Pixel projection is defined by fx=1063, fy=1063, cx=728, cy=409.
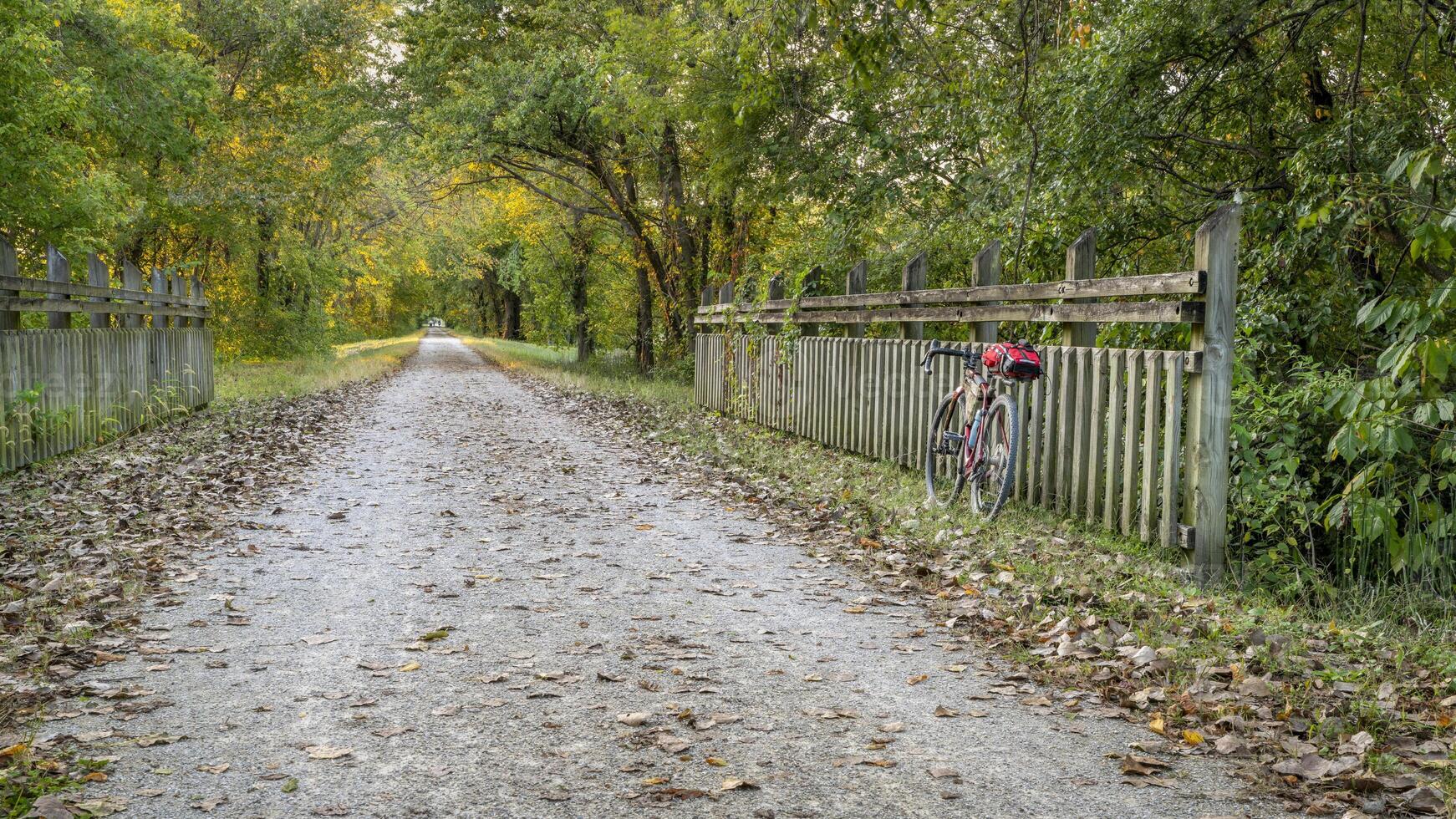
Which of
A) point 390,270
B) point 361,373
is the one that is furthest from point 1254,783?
point 390,270

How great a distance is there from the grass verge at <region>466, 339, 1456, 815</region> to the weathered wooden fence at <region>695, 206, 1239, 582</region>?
30cm

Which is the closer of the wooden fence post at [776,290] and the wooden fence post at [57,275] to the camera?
the wooden fence post at [57,275]

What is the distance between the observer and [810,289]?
13.2 metres

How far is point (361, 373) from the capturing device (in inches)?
1103

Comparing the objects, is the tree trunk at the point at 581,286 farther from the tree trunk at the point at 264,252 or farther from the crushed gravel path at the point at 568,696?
the crushed gravel path at the point at 568,696

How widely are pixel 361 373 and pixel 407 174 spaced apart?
6.87 metres

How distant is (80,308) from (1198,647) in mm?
11927

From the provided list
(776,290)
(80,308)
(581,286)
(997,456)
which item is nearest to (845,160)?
(776,290)

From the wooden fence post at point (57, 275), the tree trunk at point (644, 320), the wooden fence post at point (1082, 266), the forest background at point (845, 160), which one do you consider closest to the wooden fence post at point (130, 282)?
the wooden fence post at point (57, 275)

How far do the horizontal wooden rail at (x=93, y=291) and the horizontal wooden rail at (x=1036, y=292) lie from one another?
8069mm

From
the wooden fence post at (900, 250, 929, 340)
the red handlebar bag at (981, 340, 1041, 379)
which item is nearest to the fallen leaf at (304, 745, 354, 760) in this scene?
the red handlebar bag at (981, 340, 1041, 379)

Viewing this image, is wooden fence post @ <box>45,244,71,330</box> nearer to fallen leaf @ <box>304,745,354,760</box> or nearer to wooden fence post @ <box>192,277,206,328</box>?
wooden fence post @ <box>192,277,206,328</box>

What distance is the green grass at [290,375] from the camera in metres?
19.7

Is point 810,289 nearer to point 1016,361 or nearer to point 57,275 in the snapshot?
point 1016,361
